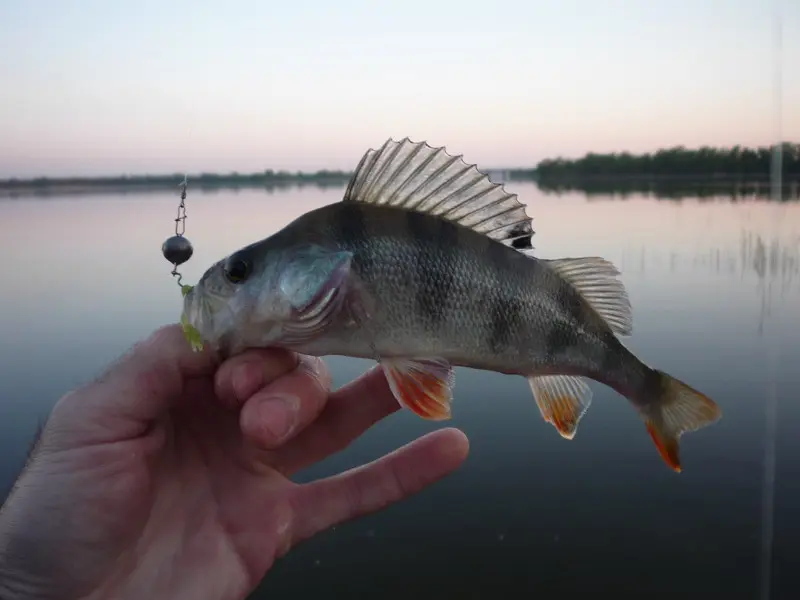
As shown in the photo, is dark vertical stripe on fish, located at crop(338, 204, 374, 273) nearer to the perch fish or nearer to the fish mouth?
the perch fish

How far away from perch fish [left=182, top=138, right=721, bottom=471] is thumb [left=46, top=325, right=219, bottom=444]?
5.1 inches

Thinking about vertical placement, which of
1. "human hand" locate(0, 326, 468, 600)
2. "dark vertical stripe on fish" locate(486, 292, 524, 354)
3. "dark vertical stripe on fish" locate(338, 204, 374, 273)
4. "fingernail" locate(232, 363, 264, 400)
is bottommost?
"human hand" locate(0, 326, 468, 600)

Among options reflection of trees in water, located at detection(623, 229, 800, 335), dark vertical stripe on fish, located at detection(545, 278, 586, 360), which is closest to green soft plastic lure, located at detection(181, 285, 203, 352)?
dark vertical stripe on fish, located at detection(545, 278, 586, 360)

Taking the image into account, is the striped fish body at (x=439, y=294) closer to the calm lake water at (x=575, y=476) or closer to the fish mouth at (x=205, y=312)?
the fish mouth at (x=205, y=312)

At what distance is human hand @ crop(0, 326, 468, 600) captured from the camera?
2.13 meters

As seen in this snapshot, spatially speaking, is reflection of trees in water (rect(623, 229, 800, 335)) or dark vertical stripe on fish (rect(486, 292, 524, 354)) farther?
reflection of trees in water (rect(623, 229, 800, 335))

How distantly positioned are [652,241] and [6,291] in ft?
57.2

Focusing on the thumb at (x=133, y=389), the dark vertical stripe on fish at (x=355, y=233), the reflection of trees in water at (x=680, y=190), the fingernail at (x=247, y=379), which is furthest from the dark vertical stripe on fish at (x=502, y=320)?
the reflection of trees in water at (x=680, y=190)

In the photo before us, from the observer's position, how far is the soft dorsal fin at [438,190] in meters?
2.22

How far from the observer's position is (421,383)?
214 centimetres

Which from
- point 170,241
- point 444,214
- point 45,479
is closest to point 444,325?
point 444,214

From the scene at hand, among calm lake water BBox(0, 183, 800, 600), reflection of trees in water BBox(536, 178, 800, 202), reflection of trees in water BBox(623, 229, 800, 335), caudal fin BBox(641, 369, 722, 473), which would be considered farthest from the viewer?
reflection of trees in water BBox(536, 178, 800, 202)

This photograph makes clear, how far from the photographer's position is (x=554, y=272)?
91.7 inches

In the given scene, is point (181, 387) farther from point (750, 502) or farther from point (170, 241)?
point (750, 502)
